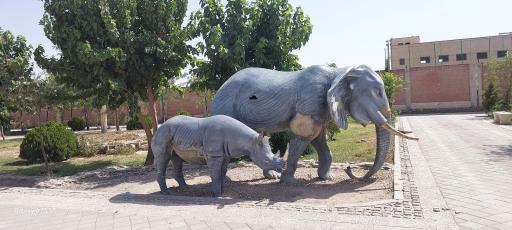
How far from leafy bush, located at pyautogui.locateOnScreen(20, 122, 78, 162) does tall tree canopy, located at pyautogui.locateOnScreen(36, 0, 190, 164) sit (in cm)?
357

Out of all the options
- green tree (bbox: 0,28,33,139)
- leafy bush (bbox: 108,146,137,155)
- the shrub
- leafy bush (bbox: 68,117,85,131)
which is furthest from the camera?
leafy bush (bbox: 68,117,85,131)

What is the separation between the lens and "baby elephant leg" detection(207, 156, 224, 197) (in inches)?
254

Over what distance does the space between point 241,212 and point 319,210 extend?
3.25 ft

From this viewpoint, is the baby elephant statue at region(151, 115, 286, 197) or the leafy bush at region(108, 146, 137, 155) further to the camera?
the leafy bush at region(108, 146, 137, 155)

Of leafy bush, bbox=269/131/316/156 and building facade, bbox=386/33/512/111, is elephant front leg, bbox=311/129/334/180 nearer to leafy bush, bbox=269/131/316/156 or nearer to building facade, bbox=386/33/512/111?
leafy bush, bbox=269/131/316/156

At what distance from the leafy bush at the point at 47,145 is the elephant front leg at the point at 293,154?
9.08m

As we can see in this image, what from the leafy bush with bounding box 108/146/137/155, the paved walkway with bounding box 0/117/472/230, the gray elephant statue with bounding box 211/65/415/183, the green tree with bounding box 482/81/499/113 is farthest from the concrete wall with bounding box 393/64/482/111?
the paved walkway with bounding box 0/117/472/230

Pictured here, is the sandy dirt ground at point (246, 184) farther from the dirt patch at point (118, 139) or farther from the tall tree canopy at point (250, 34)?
the dirt patch at point (118, 139)

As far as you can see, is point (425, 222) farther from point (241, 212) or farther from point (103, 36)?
point (103, 36)

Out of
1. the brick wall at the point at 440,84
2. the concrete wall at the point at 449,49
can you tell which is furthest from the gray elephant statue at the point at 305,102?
the concrete wall at the point at 449,49

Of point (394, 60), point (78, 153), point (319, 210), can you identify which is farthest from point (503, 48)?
point (319, 210)

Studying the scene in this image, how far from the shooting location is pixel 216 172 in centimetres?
650

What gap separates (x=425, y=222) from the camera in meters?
4.64

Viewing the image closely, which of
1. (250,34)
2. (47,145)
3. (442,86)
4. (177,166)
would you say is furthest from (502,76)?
(177,166)
